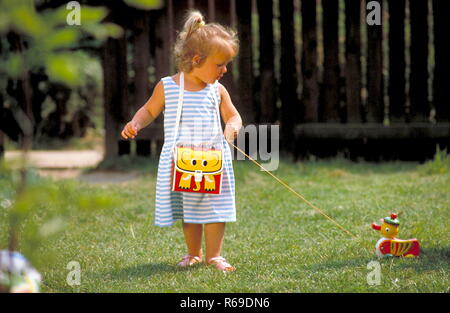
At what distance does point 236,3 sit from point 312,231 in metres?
3.04

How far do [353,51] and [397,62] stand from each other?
1.38 feet

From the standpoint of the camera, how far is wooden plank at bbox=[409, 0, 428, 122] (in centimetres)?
626

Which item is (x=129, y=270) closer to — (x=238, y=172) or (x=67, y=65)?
(x=67, y=65)

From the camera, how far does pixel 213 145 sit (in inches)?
128

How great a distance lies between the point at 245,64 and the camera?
251 inches

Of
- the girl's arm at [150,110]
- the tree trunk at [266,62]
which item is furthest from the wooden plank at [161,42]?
the girl's arm at [150,110]

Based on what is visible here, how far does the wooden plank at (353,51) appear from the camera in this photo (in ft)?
20.7

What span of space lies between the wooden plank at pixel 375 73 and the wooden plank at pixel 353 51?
95mm

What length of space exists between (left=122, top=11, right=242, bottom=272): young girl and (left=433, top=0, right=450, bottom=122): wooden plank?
3.55 meters

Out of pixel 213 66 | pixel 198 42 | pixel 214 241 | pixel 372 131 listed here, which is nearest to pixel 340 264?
pixel 214 241

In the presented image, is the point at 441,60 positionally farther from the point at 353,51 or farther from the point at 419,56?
the point at 353,51

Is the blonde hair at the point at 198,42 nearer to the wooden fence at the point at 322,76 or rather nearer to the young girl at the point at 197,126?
the young girl at the point at 197,126

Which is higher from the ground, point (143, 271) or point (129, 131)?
point (129, 131)
